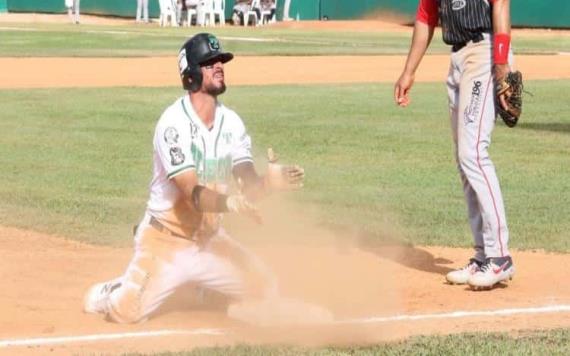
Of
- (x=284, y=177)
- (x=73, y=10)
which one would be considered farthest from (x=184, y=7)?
(x=284, y=177)

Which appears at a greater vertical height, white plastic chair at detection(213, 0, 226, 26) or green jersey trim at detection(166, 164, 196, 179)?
green jersey trim at detection(166, 164, 196, 179)

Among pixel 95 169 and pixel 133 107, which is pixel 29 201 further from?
pixel 133 107

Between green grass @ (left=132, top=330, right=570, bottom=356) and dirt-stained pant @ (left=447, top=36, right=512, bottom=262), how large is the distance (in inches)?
57.8

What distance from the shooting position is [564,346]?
6.61 meters

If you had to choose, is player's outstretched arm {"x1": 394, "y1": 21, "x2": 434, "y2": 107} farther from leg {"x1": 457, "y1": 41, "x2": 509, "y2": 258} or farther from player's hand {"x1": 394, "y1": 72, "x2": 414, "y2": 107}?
leg {"x1": 457, "y1": 41, "x2": 509, "y2": 258}

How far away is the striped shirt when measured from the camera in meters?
8.21

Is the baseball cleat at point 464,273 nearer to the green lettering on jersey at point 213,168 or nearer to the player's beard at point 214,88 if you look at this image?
the green lettering on jersey at point 213,168

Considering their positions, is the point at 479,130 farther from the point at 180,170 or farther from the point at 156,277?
the point at 156,277

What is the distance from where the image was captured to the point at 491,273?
822 centimetres

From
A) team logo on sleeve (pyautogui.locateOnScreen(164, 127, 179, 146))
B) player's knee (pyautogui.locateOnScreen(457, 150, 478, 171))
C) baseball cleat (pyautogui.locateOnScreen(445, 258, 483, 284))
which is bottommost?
baseball cleat (pyautogui.locateOnScreen(445, 258, 483, 284))

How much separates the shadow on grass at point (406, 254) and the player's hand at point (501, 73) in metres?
1.27

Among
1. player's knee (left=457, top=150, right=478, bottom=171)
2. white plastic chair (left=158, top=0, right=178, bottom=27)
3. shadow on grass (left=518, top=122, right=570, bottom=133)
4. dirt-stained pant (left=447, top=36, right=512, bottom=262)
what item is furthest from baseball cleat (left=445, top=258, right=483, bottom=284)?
white plastic chair (left=158, top=0, right=178, bottom=27)

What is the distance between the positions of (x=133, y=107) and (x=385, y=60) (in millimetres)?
10648

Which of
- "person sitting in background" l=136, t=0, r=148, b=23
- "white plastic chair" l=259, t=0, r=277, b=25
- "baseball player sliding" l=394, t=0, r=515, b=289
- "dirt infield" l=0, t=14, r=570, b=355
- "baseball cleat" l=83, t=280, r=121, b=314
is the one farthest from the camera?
"person sitting in background" l=136, t=0, r=148, b=23
